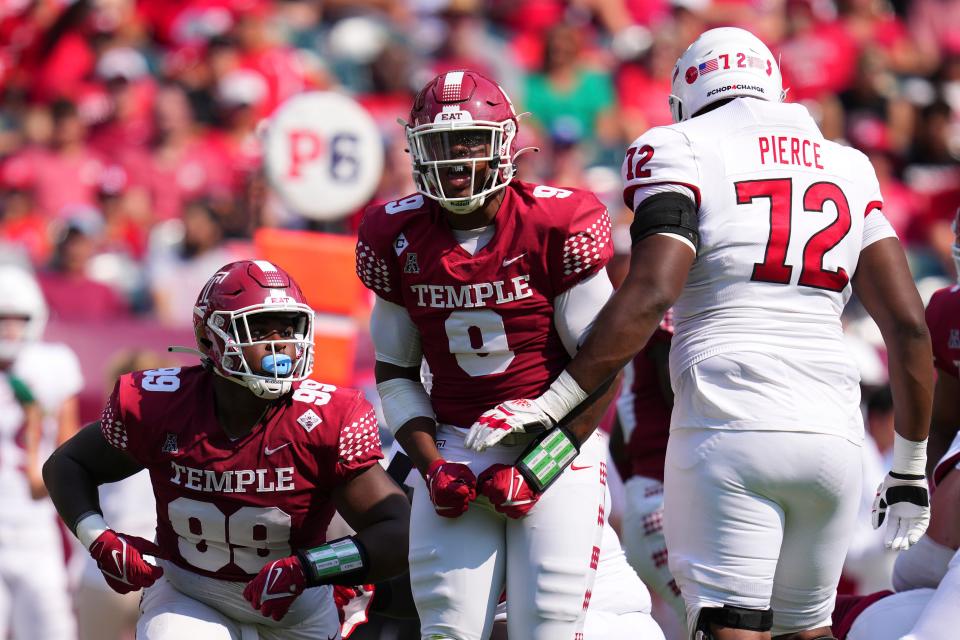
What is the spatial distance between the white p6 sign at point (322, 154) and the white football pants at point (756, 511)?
3.76 meters

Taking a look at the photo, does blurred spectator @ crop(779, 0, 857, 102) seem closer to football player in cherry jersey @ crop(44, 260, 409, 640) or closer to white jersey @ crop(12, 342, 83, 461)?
white jersey @ crop(12, 342, 83, 461)

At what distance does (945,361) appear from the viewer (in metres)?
5.02

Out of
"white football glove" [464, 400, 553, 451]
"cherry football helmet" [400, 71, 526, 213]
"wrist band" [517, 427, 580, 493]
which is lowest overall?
"wrist band" [517, 427, 580, 493]

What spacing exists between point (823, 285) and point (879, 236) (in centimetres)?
27

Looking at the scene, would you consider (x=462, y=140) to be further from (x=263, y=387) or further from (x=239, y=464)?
(x=239, y=464)

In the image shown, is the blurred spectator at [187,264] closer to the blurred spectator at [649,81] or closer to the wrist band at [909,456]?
the blurred spectator at [649,81]

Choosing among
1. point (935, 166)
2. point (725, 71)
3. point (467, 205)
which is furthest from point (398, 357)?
point (935, 166)

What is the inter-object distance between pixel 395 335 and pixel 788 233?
1.17m

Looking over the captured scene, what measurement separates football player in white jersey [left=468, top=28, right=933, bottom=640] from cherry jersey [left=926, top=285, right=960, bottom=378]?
0.99 meters

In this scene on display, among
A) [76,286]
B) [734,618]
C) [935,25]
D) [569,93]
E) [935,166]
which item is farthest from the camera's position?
[935,25]

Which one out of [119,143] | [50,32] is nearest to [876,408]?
[119,143]

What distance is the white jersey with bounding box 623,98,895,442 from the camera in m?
3.80

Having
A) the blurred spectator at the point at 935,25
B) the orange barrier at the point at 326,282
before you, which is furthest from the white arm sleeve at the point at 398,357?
the blurred spectator at the point at 935,25

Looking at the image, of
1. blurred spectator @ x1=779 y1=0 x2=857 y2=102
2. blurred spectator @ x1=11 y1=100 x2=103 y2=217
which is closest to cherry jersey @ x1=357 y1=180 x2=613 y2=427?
blurred spectator @ x1=11 y1=100 x2=103 y2=217
